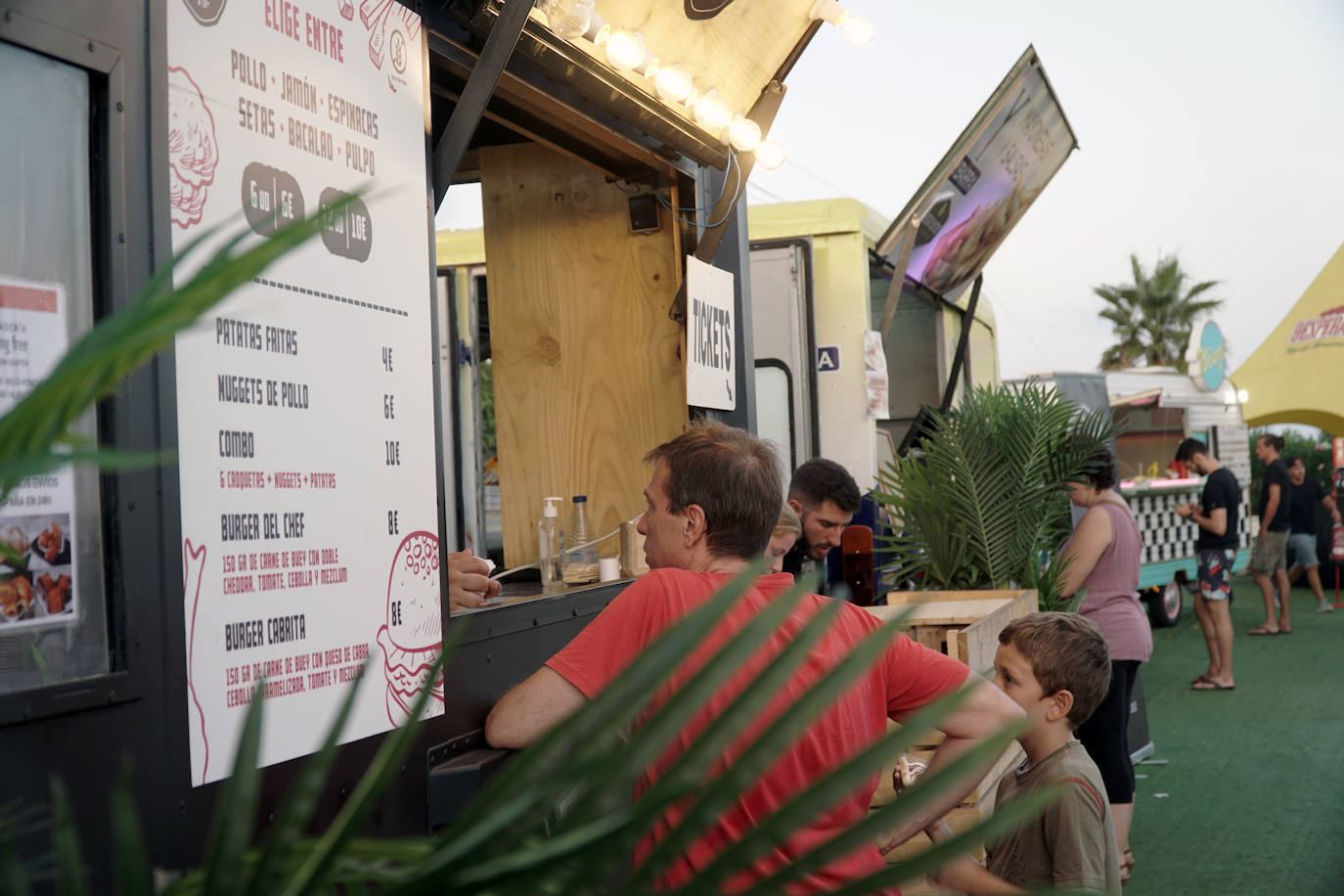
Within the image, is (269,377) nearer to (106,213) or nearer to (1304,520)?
(106,213)

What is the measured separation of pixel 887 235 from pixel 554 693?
5.37 metres

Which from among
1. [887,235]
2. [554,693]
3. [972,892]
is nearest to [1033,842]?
[972,892]

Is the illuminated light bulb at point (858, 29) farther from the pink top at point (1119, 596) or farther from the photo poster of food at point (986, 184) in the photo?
the photo poster of food at point (986, 184)

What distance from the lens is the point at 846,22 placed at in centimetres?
413

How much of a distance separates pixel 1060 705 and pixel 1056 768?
23 cm

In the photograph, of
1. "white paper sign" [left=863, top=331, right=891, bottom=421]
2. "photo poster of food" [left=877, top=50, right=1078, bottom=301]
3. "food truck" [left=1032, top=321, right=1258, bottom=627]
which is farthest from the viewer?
"food truck" [left=1032, top=321, right=1258, bottom=627]

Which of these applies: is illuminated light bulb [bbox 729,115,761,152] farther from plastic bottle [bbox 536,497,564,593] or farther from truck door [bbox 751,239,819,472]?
truck door [bbox 751,239,819,472]

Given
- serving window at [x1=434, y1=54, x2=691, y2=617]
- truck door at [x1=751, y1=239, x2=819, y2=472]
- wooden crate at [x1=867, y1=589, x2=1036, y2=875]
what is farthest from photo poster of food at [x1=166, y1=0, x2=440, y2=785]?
Result: truck door at [x1=751, y1=239, x2=819, y2=472]

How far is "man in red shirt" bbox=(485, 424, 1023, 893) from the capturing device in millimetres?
1813

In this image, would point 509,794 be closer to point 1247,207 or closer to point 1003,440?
point 1003,440

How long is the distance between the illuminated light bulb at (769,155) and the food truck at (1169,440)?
7.64m

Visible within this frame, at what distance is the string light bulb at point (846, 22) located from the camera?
410 cm

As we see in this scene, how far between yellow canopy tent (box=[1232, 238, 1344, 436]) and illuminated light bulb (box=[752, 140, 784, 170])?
11376mm

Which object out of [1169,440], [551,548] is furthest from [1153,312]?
[551,548]
